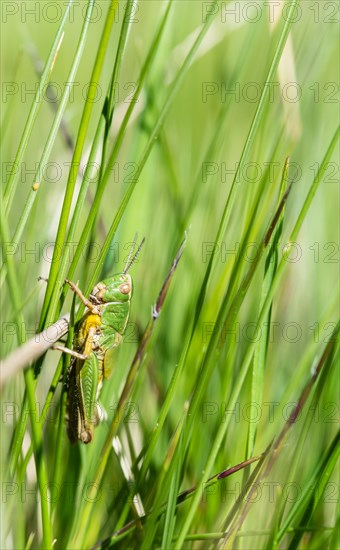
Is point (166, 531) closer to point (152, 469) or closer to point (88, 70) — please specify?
point (152, 469)

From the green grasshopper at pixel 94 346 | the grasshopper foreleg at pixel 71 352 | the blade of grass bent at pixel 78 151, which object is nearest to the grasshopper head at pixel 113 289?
the green grasshopper at pixel 94 346

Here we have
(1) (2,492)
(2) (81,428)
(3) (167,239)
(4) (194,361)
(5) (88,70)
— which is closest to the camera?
(1) (2,492)

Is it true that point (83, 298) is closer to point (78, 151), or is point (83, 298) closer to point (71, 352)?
point (71, 352)

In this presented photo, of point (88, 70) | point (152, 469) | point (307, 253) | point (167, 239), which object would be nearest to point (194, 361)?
point (152, 469)

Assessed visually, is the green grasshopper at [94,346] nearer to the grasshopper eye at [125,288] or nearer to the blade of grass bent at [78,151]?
the grasshopper eye at [125,288]

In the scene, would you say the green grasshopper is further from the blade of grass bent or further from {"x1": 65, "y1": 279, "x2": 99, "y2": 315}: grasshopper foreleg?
the blade of grass bent

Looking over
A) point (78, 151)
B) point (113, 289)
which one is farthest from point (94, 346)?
point (78, 151)

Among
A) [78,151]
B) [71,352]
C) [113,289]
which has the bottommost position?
[71,352]
